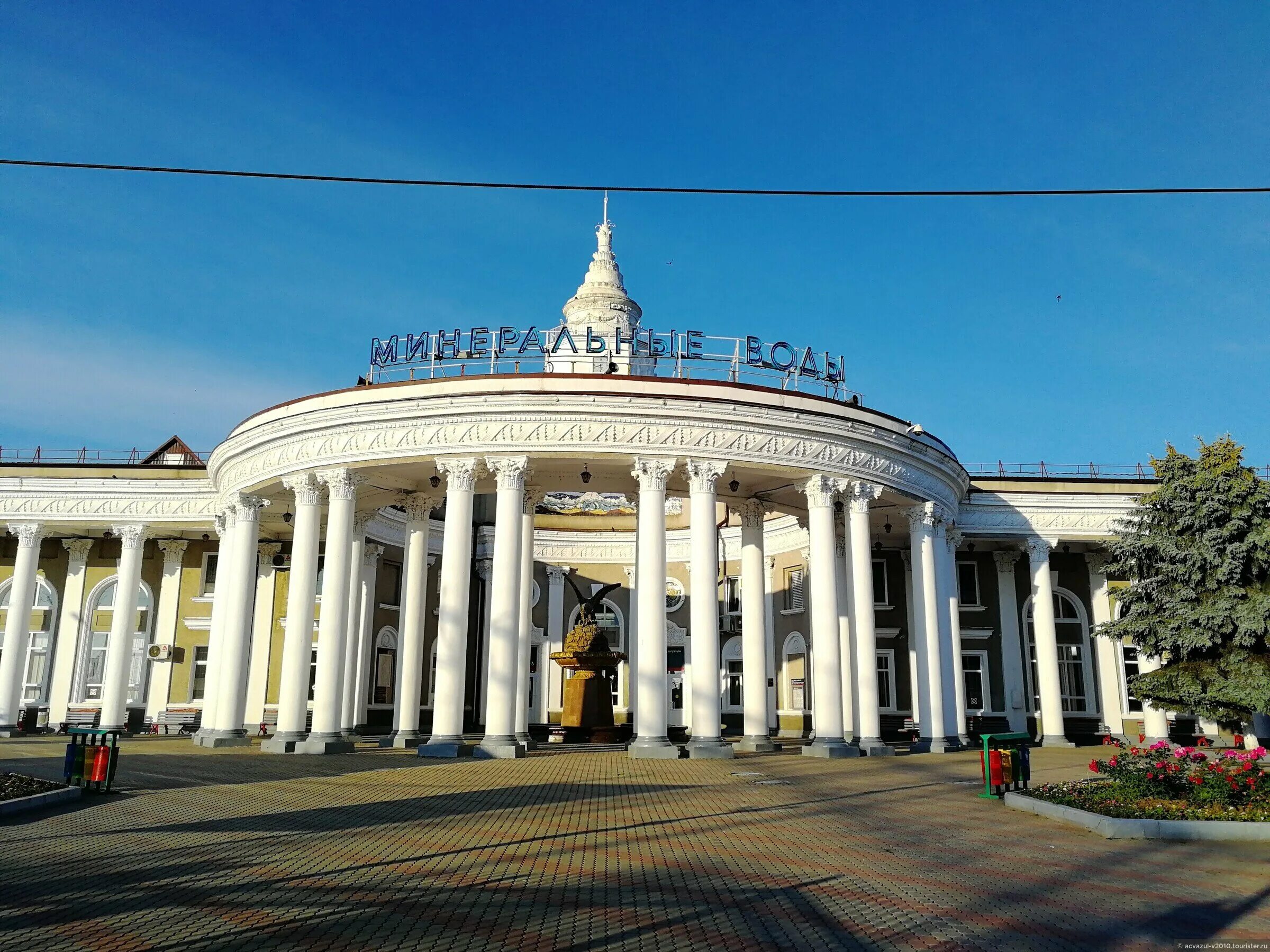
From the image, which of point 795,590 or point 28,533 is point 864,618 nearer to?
point 795,590

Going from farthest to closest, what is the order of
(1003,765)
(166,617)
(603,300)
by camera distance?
(603,300)
(166,617)
(1003,765)

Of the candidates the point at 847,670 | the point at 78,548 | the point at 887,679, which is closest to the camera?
the point at 847,670

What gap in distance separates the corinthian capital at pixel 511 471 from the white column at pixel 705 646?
15.9 feet

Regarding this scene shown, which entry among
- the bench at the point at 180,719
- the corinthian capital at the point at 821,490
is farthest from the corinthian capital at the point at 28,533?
the corinthian capital at the point at 821,490

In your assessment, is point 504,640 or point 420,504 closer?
point 504,640

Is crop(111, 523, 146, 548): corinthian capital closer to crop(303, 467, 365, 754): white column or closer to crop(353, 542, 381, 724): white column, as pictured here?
crop(353, 542, 381, 724): white column

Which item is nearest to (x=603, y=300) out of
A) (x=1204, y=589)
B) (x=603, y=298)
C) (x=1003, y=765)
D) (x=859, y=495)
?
(x=603, y=298)

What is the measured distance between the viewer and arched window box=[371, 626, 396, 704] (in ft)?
144

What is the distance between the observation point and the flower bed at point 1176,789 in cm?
1448

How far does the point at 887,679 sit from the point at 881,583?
4114 millimetres

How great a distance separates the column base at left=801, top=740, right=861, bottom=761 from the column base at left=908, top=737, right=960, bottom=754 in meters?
3.53

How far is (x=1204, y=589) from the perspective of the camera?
28547mm

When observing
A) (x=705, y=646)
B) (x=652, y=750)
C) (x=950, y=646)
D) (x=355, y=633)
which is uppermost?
(x=355, y=633)

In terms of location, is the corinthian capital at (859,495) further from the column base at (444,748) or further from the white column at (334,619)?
the white column at (334,619)
